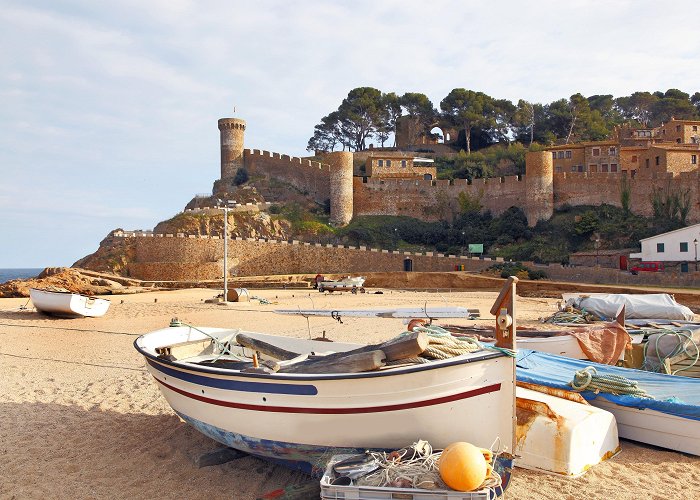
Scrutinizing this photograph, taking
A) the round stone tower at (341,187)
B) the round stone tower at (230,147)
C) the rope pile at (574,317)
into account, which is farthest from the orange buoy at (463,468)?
the round stone tower at (230,147)

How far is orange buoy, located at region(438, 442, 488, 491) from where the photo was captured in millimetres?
4625

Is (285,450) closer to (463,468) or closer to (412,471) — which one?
(412,471)

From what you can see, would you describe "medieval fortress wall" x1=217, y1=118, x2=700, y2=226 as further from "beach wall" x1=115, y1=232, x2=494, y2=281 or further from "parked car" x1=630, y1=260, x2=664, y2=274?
"parked car" x1=630, y1=260, x2=664, y2=274

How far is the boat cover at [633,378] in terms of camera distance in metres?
6.73

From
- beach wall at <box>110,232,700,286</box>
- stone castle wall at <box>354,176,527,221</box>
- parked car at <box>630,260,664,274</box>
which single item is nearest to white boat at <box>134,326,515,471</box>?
parked car at <box>630,260,664,274</box>

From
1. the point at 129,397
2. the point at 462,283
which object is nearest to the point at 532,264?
the point at 462,283

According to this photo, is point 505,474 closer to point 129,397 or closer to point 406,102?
point 129,397

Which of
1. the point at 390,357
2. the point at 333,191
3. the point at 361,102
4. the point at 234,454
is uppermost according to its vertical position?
the point at 361,102

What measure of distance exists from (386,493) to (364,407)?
89 centimetres

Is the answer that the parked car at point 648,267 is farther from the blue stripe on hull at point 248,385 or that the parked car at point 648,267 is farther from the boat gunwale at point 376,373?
the blue stripe on hull at point 248,385

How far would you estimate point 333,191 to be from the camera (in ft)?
152

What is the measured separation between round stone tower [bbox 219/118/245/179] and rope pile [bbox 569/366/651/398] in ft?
157

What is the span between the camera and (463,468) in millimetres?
4633

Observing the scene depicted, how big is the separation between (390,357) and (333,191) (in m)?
41.0
